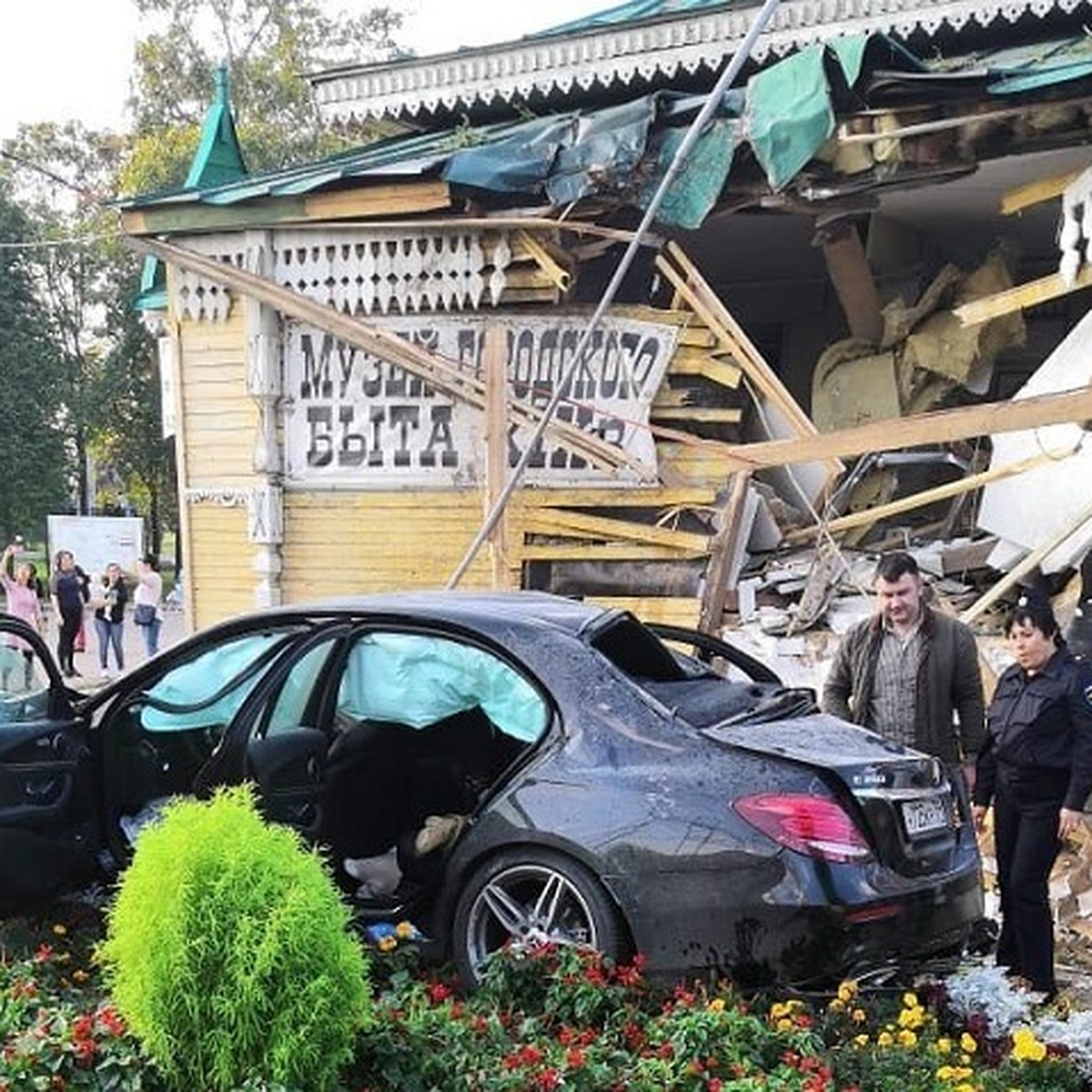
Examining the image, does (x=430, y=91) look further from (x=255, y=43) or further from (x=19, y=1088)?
(x=255, y=43)

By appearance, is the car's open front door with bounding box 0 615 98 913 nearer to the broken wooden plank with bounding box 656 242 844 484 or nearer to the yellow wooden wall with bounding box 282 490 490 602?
the yellow wooden wall with bounding box 282 490 490 602

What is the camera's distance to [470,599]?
15.4 feet

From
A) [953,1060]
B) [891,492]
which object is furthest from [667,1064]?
[891,492]

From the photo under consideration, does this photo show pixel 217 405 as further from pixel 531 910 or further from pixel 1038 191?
pixel 531 910

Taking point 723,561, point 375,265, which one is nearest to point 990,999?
point 723,561

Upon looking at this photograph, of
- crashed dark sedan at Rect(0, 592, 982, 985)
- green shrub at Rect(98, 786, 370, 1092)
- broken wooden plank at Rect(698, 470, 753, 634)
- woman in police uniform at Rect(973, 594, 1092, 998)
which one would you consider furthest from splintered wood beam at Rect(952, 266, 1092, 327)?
green shrub at Rect(98, 786, 370, 1092)

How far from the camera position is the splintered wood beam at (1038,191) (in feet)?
27.9

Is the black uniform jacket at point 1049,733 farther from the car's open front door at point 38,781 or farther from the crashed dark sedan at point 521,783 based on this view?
the car's open front door at point 38,781

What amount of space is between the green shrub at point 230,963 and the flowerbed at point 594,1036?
98 millimetres

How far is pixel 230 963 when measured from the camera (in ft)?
9.06

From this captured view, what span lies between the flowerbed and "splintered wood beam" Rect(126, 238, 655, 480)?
5978 millimetres

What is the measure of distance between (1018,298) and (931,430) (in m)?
1.77

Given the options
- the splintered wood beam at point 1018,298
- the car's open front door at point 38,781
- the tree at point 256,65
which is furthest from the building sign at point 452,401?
the tree at point 256,65

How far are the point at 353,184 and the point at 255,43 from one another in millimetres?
25915
